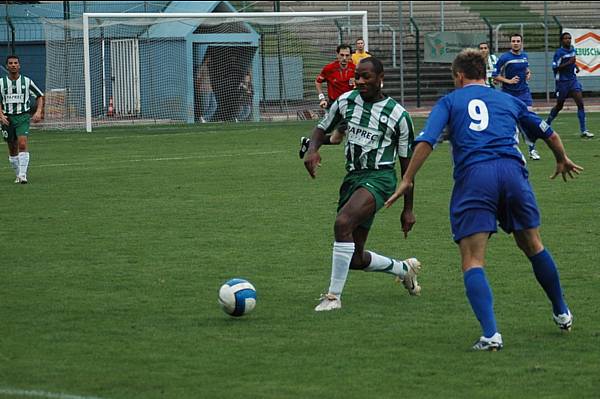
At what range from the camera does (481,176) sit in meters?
6.97

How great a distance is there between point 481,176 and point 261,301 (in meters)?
2.35

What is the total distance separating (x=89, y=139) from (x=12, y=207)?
12449 millimetres

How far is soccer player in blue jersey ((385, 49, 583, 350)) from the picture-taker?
6953mm

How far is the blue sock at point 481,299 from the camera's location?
6.91 metres

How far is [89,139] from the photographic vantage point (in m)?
27.0

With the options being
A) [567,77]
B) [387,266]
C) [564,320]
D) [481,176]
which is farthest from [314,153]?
[567,77]

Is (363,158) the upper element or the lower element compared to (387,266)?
upper

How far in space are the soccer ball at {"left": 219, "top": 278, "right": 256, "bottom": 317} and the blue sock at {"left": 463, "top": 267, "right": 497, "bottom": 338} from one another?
66.7 inches

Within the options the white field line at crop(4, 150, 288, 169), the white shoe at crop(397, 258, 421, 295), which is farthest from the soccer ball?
the white field line at crop(4, 150, 288, 169)

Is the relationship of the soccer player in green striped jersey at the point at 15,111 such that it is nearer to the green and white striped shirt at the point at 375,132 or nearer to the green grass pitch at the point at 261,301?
the green grass pitch at the point at 261,301

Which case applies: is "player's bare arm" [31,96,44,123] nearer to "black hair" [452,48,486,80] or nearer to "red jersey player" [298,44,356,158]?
"red jersey player" [298,44,356,158]

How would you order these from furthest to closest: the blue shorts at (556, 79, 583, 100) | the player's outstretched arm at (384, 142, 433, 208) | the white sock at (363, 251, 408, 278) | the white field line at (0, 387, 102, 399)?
the blue shorts at (556, 79, 583, 100) → the white sock at (363, 251, 408, 278) → the player's outstretched arm at (384, 142, 433, 208) → the white field line at (0, 387, 102, 399)

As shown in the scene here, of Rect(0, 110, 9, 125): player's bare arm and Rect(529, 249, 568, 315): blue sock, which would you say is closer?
Rect(529, 249, 568, 315): blue sock

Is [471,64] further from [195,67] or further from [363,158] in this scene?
[195,67]
